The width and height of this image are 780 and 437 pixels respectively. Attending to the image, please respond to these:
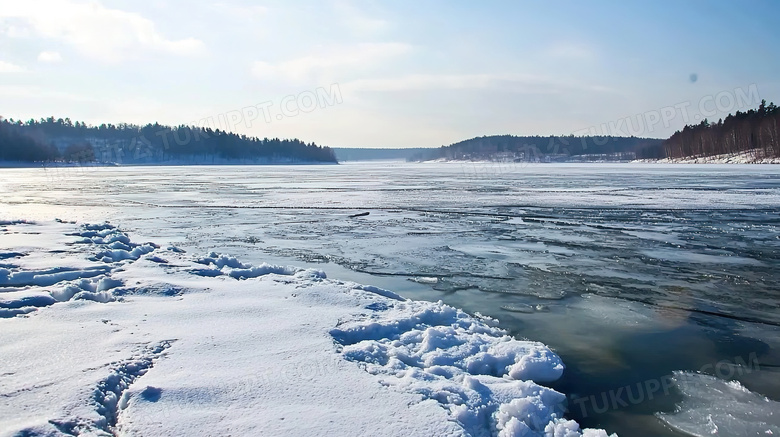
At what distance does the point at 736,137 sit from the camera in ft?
254

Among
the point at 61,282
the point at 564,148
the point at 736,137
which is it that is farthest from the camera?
the point at 564,148

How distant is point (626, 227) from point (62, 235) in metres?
12.0

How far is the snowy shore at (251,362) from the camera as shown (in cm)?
282

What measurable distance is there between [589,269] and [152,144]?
122853 mm

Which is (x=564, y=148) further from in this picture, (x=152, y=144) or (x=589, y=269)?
(x=589, y=269)

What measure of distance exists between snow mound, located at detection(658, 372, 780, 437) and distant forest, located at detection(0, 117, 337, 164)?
10607 cm

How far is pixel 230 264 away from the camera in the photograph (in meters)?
7.15

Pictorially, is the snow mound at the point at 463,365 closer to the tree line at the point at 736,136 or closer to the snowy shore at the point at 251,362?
the snowy shore at the point at 251,362

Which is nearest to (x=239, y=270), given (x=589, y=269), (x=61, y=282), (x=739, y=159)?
(x=61, y=282)

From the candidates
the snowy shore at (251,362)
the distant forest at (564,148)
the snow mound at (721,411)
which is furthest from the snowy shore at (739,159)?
the snowy shore at (251,362)

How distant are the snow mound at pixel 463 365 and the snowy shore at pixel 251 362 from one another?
0.01 m

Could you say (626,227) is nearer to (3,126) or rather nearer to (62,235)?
(62,235)

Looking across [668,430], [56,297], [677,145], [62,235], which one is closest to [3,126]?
[62,235]

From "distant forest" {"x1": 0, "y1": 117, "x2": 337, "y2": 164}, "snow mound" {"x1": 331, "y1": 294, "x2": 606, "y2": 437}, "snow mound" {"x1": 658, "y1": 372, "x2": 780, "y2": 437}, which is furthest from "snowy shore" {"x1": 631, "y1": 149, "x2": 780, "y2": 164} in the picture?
"distant forest" {"x1": 0, "y1": 117, "x2": 337, "y2": 164}
